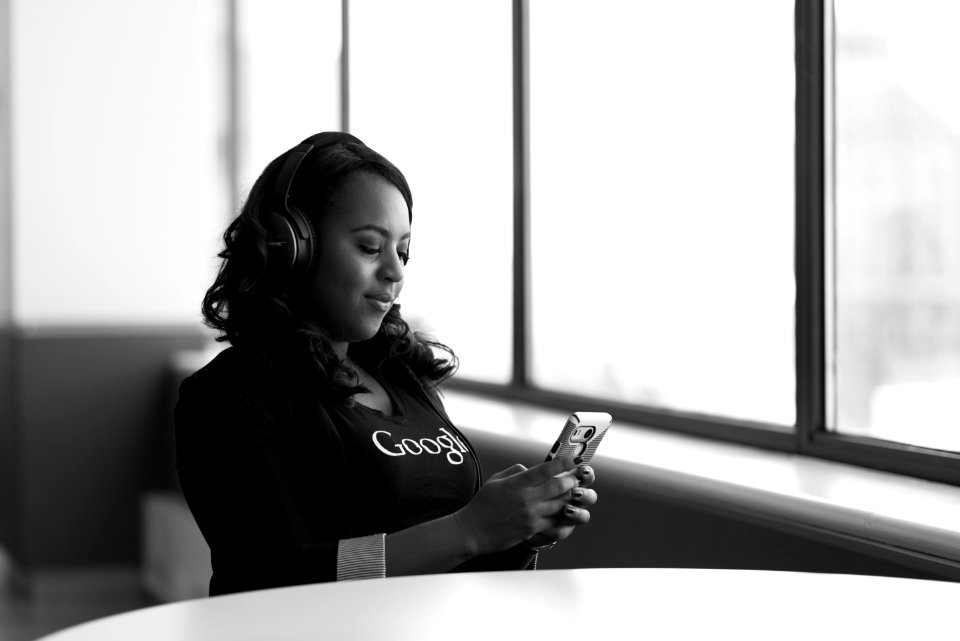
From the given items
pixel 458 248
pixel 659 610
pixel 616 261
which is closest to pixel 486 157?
pixel 458 248

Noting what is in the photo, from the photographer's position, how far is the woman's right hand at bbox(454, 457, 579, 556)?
58.7 inches

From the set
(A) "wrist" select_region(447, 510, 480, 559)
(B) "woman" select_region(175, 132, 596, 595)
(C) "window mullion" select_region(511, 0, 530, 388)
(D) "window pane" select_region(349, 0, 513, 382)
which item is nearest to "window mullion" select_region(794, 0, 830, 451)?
(B) "woman" select_region(175, 132, 596, 595)

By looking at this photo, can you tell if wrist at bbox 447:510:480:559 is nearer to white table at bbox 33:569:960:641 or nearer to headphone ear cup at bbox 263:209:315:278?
white table at bbox 33:569:960:641

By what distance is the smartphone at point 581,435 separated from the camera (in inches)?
59.9

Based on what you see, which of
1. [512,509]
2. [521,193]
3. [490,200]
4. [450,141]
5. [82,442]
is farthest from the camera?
[82,442]

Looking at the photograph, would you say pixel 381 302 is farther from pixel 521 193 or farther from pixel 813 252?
pixel 521 193

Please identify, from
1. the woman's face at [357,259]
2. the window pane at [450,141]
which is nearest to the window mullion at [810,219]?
the woman's face at [357,259]

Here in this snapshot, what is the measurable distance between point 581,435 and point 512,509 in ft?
0.44

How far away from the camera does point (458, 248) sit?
13.8 ft

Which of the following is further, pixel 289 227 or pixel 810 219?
pixel 810 219

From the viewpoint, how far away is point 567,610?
1153 mm

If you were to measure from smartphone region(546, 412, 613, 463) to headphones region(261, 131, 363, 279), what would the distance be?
1.43ft

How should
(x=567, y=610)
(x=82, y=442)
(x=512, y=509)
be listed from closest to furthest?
(x=567, y=610), (x=512, y=509), (x=82, y=442)

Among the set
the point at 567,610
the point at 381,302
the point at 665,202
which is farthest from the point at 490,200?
the point at 567,610
